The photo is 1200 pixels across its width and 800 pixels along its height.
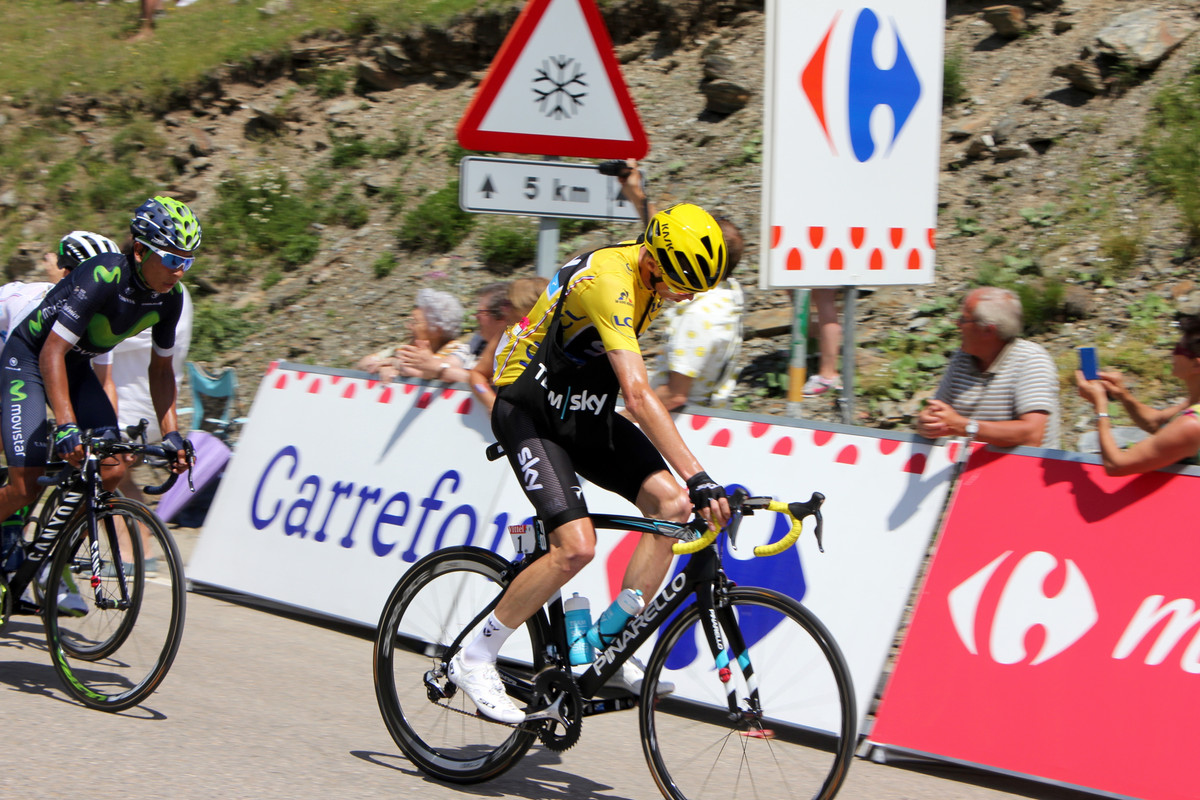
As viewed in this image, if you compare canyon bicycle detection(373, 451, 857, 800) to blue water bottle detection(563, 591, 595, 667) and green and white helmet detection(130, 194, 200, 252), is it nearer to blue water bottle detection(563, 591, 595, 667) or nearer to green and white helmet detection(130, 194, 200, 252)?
blue water bottle detection(563, 591, 595, 667)

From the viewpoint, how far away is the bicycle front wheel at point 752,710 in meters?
3.49

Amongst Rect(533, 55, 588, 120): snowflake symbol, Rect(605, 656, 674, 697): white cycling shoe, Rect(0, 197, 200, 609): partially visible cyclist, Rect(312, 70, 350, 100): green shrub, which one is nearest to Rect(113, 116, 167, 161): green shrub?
Rect(312, 70, 350, 100): green shrub

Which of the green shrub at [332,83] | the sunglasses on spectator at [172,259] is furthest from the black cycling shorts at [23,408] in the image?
the green shrub at [332,83]

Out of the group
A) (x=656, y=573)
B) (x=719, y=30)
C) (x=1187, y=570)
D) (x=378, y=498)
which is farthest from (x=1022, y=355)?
(x=719, y=30)

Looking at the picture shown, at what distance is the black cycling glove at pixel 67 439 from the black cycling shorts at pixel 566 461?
1.77 m

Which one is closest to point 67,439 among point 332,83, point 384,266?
point 384,266

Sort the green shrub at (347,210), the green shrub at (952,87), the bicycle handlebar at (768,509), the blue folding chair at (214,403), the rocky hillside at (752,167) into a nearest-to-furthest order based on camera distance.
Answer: the bicycle handlebar at (768,509) → the rocky hillside at (752,167) → the blue folding chair at (214,403) → the green shrub at (952,87) → the green shrub at (347,210)

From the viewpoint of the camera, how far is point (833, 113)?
190 inches

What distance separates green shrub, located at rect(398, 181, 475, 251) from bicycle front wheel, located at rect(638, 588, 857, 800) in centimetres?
834

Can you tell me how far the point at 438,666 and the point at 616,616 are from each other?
30.0 inches

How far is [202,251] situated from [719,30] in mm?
6335

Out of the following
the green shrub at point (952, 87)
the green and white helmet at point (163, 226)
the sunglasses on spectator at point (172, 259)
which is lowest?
the sunglasses on spectator at point (172, 259)

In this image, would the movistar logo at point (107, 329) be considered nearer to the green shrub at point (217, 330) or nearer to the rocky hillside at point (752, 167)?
the rocky hillside at point (752, 167)

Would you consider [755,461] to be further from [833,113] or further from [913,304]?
[913,304]
